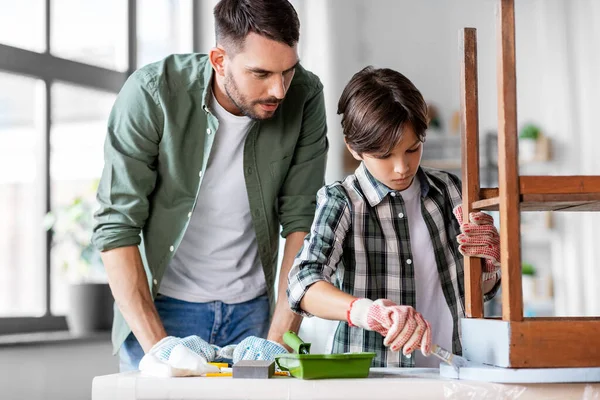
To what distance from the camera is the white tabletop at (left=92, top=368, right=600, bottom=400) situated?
115cm

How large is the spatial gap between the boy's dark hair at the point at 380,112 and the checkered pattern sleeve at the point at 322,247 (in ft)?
0.36

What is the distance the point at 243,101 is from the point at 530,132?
3.42 m

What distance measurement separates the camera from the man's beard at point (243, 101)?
5.61 feet

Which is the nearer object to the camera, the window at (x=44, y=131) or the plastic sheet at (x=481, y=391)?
the plastic sheet at (x=481, y=391)

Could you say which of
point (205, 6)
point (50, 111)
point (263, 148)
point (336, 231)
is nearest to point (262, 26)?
point (263, 148)

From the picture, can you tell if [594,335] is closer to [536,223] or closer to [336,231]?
[336,231]

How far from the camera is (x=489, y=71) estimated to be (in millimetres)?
4965

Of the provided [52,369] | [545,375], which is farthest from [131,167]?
[52,369]

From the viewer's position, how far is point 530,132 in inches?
190

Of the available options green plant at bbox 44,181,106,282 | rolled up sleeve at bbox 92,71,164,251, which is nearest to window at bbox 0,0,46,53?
green plant at bbox 44,181,106,282

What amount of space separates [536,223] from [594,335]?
3.87 meters

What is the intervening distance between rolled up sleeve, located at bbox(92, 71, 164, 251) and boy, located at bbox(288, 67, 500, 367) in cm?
43

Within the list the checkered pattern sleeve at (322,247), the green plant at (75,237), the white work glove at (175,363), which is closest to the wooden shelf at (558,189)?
the checkered pattern sleeve at (322,247)

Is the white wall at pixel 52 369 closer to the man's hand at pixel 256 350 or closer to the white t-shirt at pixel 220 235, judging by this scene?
the white t-shirt at pixel 220 235
